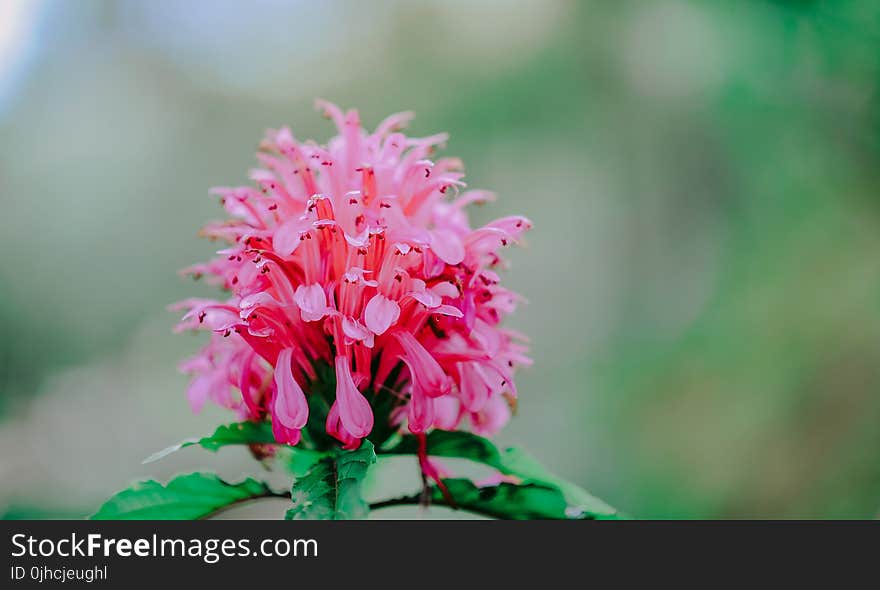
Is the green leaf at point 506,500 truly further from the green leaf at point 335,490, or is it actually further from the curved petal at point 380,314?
the curved petal at point 380,314

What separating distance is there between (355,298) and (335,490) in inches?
12.5

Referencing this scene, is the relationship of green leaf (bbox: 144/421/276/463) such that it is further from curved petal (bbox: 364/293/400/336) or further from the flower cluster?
curved petal (bbox: 364/293/400/336)

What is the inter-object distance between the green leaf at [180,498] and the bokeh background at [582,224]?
10.1ft

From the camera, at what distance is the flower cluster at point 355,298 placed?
1127 millimetres

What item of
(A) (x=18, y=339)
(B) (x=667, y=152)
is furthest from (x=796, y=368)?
(A) (x=18, y=339)

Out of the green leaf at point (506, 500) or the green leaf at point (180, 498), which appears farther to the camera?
the green leaf at point (506, 500)

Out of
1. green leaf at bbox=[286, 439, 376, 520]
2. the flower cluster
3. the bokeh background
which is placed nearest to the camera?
green leaf at bbox=[286, 439, 376, 520]

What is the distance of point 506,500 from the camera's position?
1.22m

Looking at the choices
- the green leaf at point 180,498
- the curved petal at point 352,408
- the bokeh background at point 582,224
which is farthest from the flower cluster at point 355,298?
the bokeh background at point 582,224

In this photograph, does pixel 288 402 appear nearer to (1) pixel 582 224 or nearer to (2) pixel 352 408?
(2) pixel 352 408

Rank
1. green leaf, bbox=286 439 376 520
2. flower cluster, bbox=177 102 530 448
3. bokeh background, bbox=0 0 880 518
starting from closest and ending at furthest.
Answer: green leaf, bbox=286 439 376 520
flower cluster, bbox=177 102 530 448
bokeh background, bbox=0 0 880 518

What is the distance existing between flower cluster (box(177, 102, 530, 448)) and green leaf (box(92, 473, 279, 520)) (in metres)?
0.14

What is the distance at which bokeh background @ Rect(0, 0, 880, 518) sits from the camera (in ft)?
11.8

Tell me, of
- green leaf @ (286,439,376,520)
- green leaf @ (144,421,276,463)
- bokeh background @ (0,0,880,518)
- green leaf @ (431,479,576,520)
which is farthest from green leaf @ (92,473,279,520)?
bokeh background @ (0,0,880,518)
